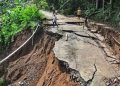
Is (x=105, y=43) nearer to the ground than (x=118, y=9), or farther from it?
nearer to the ground

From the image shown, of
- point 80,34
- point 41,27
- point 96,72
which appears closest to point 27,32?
point 41,27

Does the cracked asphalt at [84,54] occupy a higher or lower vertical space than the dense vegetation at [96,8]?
lower

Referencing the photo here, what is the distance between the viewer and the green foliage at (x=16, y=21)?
1541cm

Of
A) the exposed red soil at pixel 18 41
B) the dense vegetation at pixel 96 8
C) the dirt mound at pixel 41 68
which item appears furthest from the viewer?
the dense vegetation at pixel 96 8

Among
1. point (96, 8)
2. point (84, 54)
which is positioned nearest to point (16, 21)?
point (96, 8)

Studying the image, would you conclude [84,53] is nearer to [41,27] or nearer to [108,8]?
[41,27]

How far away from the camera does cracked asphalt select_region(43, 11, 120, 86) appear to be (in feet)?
27.0

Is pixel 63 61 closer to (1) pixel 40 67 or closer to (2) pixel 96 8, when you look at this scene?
(1) pixel 40 67

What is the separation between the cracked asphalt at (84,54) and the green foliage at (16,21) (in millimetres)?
2408

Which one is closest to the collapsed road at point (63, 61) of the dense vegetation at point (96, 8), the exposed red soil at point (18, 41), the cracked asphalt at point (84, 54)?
the cracked asphalt at point (84, 54)

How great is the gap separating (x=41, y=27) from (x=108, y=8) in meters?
4.14

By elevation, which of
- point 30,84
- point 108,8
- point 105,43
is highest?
point 108,8

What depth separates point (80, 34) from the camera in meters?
13.0

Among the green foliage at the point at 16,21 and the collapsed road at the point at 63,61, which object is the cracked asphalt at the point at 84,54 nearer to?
the collapsed road at the point at 63,61
